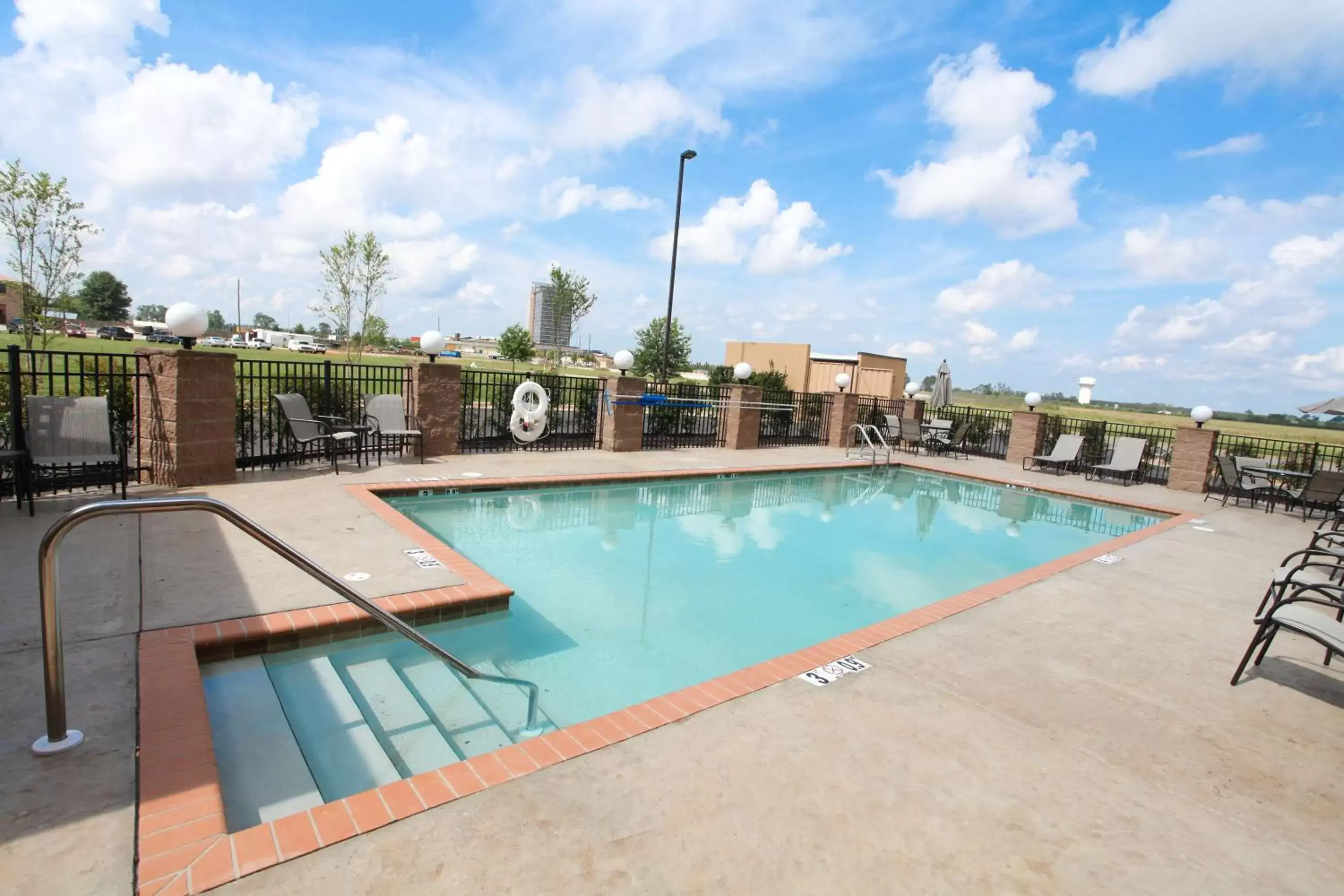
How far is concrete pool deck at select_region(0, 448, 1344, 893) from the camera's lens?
5.84ft

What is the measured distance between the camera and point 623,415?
10.7 metres

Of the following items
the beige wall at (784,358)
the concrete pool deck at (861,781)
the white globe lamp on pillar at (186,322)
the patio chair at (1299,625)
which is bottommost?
the concrete pool deck at (861,781)

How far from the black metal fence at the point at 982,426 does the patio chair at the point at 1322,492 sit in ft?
18.1

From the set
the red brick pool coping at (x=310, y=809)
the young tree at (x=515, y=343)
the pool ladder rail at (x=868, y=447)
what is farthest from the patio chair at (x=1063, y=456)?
the young tree at (x=515, y=343)

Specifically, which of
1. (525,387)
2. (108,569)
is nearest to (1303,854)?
(108,569)

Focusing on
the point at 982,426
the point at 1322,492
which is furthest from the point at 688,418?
the point at 1322,492

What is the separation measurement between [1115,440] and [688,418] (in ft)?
28.2

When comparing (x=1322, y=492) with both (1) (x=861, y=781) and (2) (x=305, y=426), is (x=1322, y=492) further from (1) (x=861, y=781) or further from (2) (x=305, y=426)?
(2) (x=305, y=426)

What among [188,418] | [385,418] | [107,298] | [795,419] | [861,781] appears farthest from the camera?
[107,298]

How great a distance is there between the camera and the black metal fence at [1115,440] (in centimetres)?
1207

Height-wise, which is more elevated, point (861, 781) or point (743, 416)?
point (743, 416)

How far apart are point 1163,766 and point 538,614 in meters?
3.35

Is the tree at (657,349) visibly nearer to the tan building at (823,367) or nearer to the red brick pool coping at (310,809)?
the tan building at (823,367)

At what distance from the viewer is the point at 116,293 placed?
222 ft
